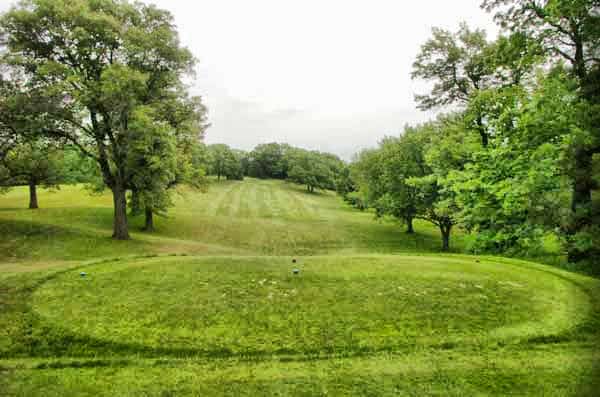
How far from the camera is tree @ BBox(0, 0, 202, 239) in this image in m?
17.9

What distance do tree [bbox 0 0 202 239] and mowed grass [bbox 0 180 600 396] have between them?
1245 cm

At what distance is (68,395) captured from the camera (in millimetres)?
4500

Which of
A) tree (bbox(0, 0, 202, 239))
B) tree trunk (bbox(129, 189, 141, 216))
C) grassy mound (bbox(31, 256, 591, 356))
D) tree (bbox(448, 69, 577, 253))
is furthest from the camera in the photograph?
tree trunk (bbox(129, 189, 141, 216))

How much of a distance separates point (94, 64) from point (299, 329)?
73.4ft

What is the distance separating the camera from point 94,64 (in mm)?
19766

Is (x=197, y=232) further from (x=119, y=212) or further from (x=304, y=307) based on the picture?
(x=304, y=307)

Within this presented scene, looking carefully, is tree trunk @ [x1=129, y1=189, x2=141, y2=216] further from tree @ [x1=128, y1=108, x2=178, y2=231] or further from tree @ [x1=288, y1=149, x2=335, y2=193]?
tree @ [x1=288, y1=149, x2=335, y2=193]

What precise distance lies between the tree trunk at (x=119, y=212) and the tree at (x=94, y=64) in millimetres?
Result: 160

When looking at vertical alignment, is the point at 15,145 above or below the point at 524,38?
below

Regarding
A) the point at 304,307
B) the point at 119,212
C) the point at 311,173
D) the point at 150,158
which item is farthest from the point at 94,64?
the point at 311,173

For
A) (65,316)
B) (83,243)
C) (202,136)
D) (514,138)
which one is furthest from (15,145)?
(514,138)

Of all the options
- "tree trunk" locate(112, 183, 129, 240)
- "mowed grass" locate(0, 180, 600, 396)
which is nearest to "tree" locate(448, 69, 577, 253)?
"mowed grass" locate(0, 180, 600, 396)

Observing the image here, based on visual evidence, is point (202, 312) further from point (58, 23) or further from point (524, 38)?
point (58, 23)

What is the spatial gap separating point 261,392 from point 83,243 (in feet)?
76.3
